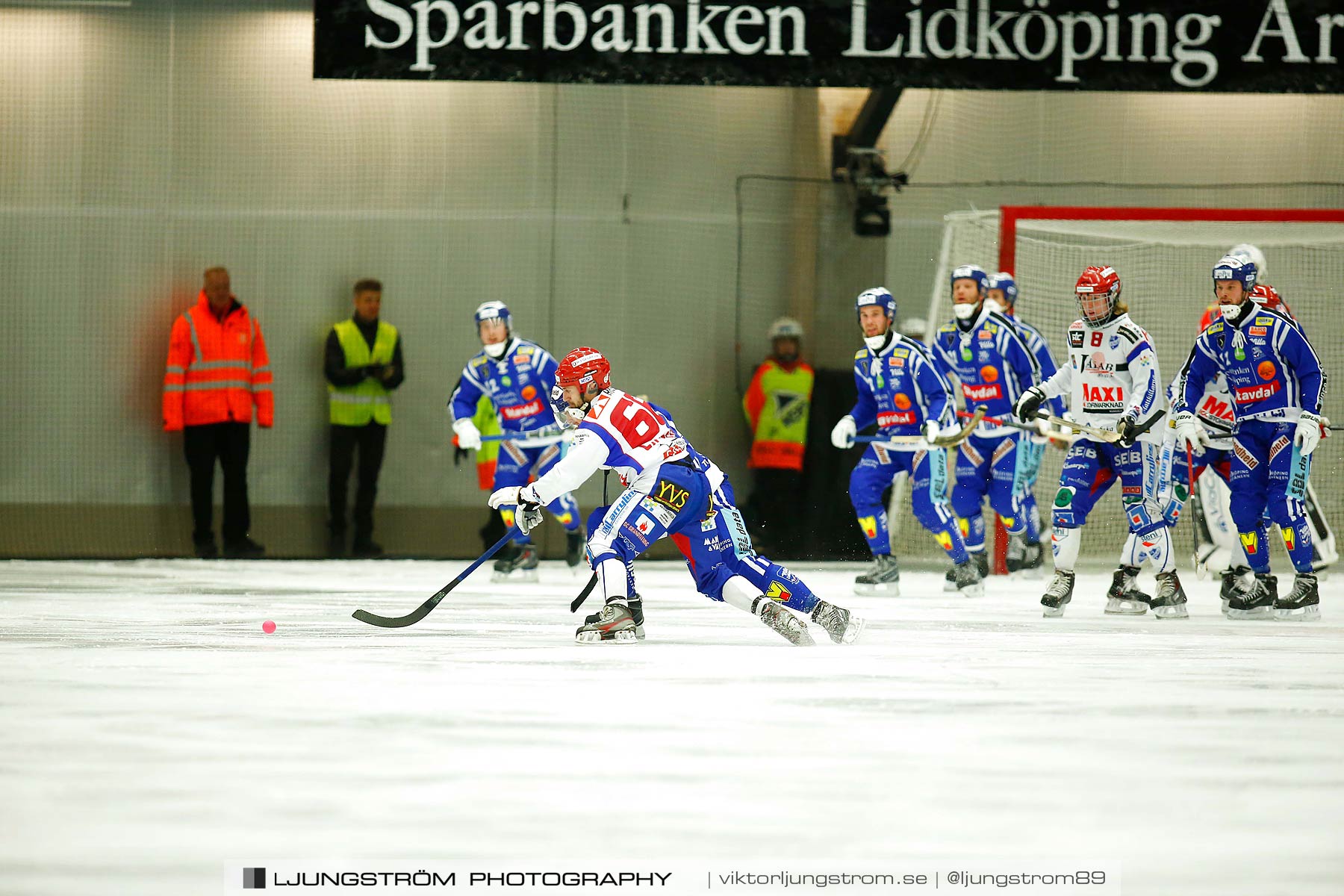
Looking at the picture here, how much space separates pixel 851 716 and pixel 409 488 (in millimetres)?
5950

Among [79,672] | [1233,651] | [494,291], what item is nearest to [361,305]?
[494,291]

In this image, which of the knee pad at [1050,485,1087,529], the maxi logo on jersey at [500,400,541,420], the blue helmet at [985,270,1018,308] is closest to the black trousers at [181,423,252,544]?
the maxi logo on jersey at [500,400,541,420]

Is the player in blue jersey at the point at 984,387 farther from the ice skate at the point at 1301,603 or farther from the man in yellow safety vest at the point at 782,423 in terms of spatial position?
the ice skate at the point at 1301,603

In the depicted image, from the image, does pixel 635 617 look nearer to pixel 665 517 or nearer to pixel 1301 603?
pixel 665 517

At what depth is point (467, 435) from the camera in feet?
24.0

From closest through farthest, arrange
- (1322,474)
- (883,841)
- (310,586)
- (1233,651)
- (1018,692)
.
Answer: (883,841)
(1018,692)
(1233,651)
(310,586)
(1322,474)

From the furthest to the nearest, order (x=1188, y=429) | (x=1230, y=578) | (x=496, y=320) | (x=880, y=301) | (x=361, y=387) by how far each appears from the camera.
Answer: (x=361, y=387), (x=496, y=320), (x=880, y=301), (x=1230, y=578), (x=1188, y=429)

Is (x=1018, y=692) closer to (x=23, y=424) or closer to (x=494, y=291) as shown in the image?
(x=494, y=291)

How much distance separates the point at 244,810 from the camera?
2.67 m

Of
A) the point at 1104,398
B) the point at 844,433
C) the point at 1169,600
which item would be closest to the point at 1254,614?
the point at 1169,600

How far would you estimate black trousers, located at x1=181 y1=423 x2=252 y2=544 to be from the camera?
335 inches

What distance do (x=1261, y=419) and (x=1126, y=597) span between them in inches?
33.4

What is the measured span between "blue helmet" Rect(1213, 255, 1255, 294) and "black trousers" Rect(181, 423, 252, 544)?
5.11 metres

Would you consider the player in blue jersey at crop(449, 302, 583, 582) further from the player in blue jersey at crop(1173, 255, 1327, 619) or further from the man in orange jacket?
the player in blue jersey at crop(1173, 255, 1327, 619)
